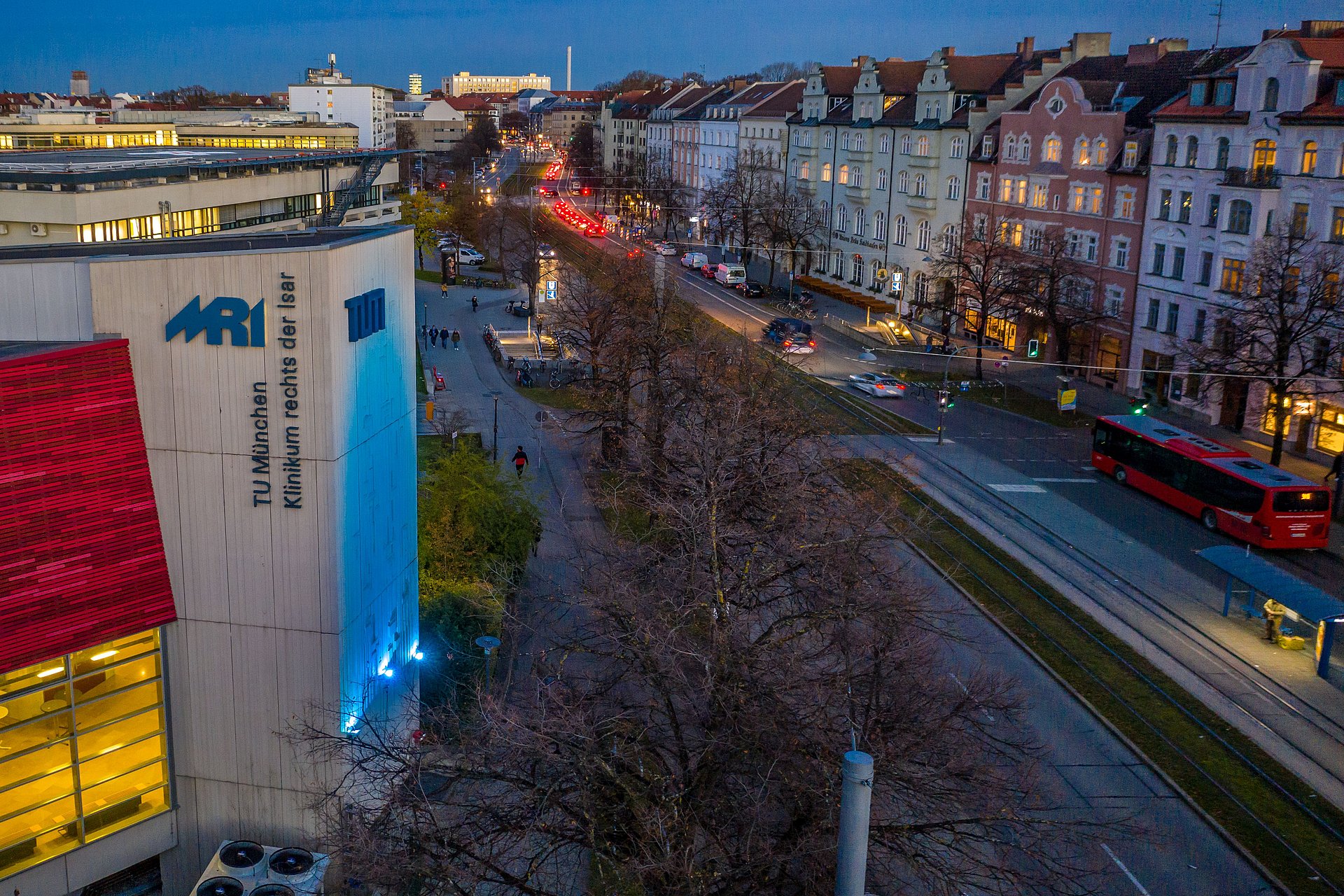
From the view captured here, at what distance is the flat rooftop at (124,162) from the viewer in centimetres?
2719

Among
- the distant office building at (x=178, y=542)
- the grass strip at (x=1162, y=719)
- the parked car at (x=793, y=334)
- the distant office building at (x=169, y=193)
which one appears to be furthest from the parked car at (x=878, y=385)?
the distant office building at (x=178, y=542)

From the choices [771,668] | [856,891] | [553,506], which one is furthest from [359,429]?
[553,506]

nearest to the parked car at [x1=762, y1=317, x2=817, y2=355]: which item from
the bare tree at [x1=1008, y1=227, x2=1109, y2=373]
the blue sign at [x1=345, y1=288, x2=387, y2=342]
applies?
the bare tree at [x1=1008, y1=227, x2=1109, y2=373]

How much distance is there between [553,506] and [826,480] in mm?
8781

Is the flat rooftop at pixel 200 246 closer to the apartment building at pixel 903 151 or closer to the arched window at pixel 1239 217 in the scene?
the arched window at pixel 1239 217

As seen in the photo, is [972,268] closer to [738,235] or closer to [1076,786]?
[738,235]

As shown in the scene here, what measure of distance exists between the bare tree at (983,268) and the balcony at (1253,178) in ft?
30.8

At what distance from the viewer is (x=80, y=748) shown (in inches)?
603

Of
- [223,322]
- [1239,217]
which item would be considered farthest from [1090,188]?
[223,322]

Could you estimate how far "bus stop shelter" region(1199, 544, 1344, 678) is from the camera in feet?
76.0

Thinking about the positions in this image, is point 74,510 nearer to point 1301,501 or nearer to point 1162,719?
point 1162,719

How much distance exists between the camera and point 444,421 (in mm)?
36281

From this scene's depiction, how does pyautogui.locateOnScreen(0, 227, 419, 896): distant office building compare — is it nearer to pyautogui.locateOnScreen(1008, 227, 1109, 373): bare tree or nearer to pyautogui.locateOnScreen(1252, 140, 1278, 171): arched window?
pyautogui.locateOnScreen(1252, 140, 1278, 171): arched window

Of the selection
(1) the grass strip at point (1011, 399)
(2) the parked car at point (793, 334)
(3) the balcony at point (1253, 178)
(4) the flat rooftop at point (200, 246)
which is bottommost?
(1) the grass strip at point (1011, 399)
